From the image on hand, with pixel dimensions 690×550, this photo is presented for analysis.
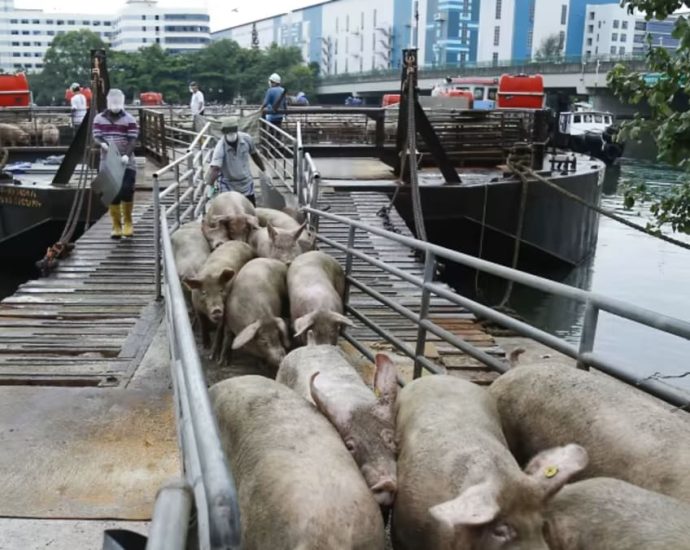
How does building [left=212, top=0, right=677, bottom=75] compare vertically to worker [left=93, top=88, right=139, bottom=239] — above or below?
above

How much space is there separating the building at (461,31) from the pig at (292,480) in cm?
8953

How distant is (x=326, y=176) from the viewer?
1625cm

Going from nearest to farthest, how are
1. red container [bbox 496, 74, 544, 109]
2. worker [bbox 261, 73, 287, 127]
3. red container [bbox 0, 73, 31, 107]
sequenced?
worker [bbox 261, 73, 287, 127]
red container [bbox 496, 74, 544, 109]
red container [bbox 0, 73, 31, 107]

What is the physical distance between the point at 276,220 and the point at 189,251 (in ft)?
3.90

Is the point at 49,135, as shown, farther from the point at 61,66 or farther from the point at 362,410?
the point at 61,66

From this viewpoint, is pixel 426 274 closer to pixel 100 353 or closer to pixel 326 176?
pixel 100 353

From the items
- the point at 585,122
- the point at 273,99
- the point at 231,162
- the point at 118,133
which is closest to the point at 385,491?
the point at 231,162

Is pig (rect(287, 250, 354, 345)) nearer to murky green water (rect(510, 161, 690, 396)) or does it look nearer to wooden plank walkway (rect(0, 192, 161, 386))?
wooden plank walkway (rect(0, 192, 161, 386))

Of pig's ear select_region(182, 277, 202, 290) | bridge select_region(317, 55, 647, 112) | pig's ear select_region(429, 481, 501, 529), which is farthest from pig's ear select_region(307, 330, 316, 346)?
bridge select_region(317, 55, 647, 112)

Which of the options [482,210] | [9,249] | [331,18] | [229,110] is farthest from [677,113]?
[331,18]

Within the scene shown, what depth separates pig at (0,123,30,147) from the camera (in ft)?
73.1

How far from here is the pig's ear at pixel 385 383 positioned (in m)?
3.62

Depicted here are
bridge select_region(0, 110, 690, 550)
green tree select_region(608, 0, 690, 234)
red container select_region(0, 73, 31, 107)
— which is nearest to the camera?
bridge select_region(0, 110, 690, 550)

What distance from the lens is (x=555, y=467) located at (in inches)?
103
